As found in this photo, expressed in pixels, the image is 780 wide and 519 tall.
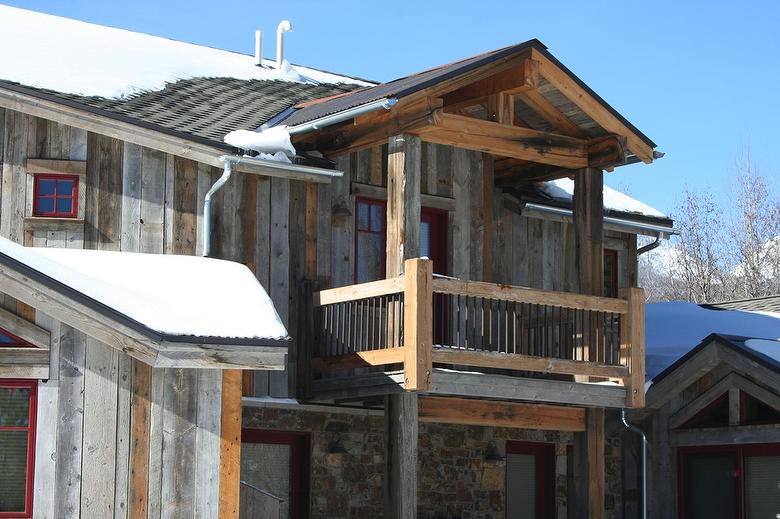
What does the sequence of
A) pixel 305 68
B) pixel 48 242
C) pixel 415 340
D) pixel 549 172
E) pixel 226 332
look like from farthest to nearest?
pixel 305 68 < pixel 549 172 < pixel 48 242 < pixel 415 340 < pixel 226 332

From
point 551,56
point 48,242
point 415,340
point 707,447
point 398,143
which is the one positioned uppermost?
point 551,56

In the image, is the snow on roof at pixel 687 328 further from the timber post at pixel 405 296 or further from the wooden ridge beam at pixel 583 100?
the timber post at pixel 405 296

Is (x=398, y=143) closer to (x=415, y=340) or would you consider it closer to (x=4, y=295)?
(x=415, y=340)

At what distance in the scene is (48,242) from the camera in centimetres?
1555

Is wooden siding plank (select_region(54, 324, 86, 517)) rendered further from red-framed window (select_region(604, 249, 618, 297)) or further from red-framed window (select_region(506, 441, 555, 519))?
red-framed window (select_region(604, 249, 618, 297))

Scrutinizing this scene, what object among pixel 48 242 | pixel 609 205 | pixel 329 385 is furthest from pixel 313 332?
pixel 609 205

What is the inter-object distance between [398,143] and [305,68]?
653 cm

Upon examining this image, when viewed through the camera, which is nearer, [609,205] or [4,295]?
[4,295]

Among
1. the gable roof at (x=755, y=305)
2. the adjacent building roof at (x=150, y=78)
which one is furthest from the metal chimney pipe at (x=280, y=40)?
the gable roof at (x=755, y=305)

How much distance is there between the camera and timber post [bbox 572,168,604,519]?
16.7 metres

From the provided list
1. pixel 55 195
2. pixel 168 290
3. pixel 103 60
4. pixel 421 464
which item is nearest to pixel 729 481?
pixel 421 464

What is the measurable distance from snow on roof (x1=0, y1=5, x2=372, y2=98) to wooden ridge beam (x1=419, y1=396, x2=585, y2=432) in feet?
17.7

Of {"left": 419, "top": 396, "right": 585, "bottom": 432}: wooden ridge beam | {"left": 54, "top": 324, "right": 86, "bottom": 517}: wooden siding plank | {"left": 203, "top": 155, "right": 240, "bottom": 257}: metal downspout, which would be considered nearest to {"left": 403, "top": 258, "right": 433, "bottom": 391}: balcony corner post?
{"left": 419, "top": 396, "right": 585, "bottom": 432}: wooden ridge beam

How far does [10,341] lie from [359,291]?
4.32 metres
